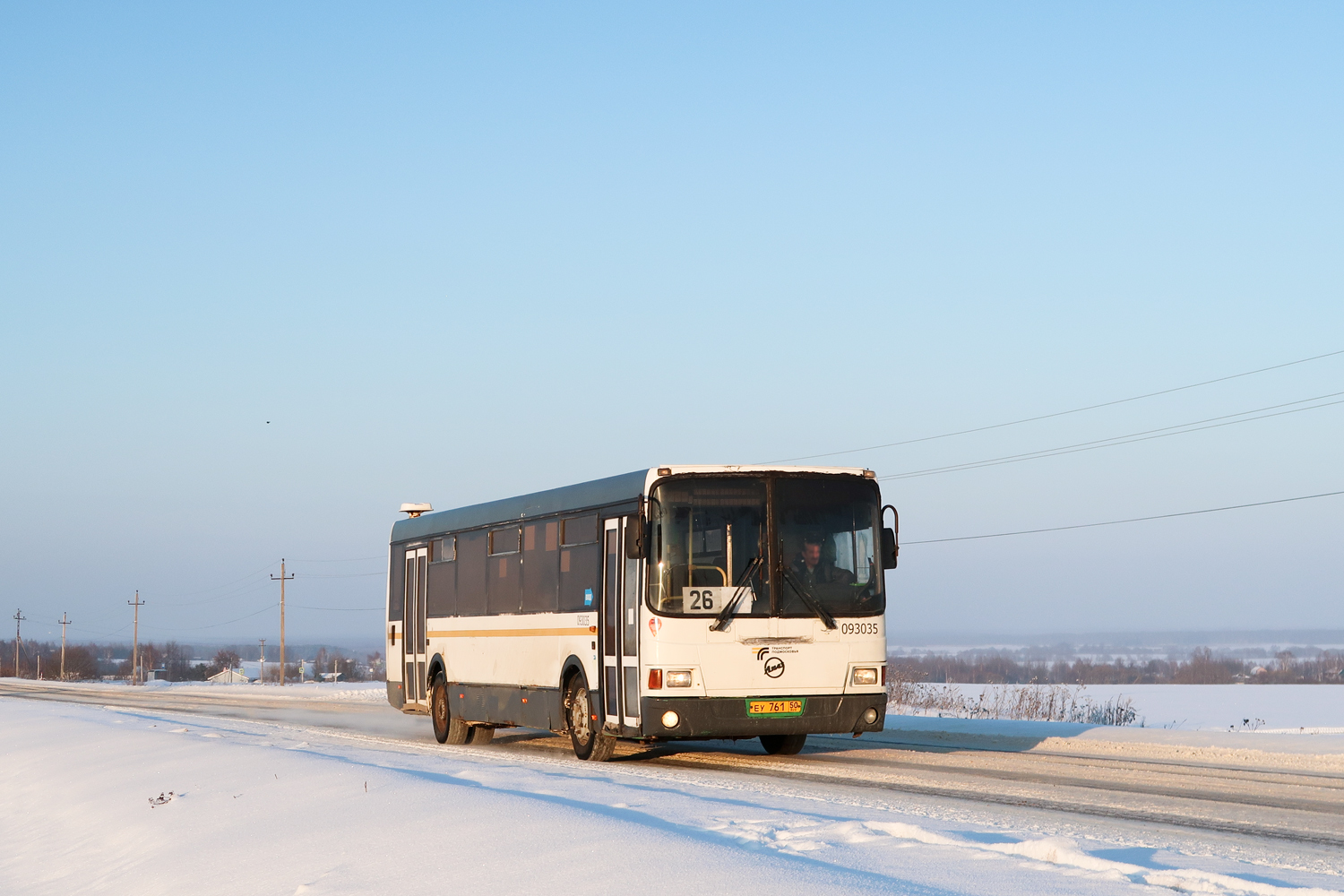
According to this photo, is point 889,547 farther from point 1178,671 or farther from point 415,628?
point 1178,671

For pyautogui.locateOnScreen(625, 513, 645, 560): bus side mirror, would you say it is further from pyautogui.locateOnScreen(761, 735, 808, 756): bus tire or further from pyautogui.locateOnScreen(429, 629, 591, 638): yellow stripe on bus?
pyautogui.locateOnScreen(761, 735, 808, 756): bus tire

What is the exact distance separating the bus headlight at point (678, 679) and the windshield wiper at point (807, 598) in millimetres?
1547

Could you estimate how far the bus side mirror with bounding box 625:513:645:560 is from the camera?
49.7 feet

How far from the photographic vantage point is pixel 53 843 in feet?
43.8

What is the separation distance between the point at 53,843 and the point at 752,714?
23.3ft

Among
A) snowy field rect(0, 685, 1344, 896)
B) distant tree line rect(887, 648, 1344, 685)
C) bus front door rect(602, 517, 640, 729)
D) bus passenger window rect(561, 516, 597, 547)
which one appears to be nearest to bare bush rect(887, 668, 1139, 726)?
bus passenger window rect(561, 516, 597, 547)

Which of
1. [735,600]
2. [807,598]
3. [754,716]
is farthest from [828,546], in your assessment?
[754,716]

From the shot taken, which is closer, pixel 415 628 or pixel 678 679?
pixel 678 679

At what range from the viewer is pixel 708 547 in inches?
609

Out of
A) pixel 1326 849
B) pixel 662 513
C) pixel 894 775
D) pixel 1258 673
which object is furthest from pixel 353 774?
pixel 1258 673

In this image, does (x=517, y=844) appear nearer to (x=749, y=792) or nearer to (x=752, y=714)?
(x=749, y=792)

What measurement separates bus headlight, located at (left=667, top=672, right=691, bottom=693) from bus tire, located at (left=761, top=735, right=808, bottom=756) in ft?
10.2

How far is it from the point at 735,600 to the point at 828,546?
4.23 ft

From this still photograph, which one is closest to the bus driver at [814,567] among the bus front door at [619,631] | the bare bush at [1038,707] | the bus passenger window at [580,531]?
the bus front door at [619,631]
